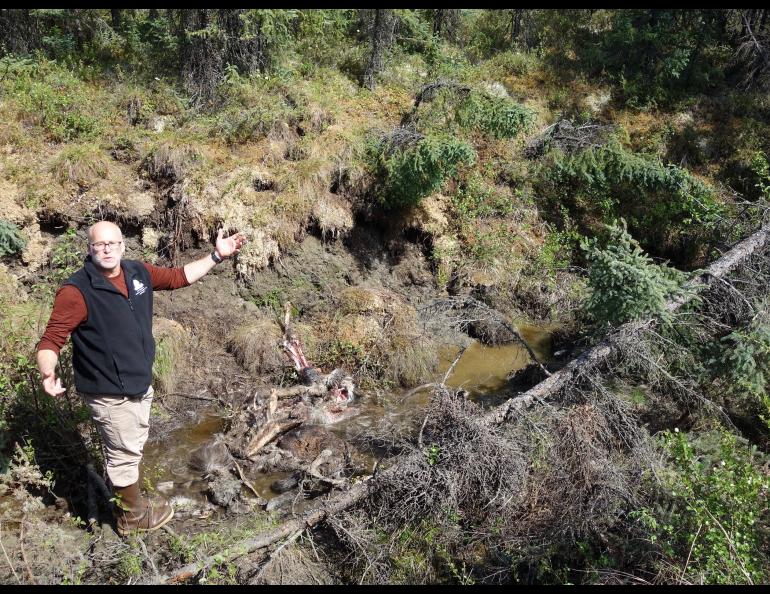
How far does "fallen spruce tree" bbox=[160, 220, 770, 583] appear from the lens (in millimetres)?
4680

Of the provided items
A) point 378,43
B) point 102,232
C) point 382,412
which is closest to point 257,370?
point 382,412

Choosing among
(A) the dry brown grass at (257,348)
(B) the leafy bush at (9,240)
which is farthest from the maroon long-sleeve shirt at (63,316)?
(B) the leafy bush at (9,240)

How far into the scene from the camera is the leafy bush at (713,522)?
3988 mm

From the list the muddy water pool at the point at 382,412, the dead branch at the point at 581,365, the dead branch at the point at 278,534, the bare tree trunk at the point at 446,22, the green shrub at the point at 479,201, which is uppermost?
the bare tree trunk at the point at 446,22

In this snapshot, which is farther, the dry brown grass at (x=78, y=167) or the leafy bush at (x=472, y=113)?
the leafy bush at (x=472, y=113)

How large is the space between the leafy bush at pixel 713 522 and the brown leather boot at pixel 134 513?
3840 mm

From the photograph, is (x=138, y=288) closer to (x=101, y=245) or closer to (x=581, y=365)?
(x=101, y=245)

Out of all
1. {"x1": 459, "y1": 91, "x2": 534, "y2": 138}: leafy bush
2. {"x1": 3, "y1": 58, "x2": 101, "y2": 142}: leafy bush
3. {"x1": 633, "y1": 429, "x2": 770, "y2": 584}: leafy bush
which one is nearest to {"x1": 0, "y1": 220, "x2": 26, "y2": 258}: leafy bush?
{"x1": 3, "y1": 58, "x2": 101, "y2": 142}: leafy bush

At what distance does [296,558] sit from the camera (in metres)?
4.81

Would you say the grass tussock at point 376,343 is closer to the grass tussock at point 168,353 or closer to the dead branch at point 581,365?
the grass tussock at point 168,353

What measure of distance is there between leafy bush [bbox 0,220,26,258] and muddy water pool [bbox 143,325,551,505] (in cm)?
338

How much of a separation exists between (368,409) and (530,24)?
11.7 metres

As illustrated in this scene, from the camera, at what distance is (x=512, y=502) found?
17.2 feet
